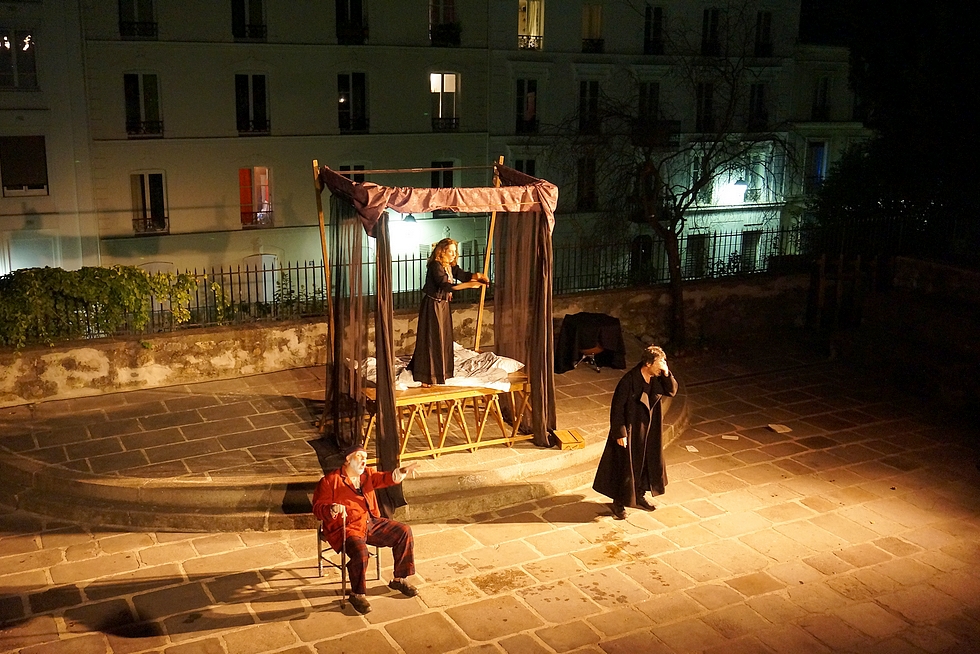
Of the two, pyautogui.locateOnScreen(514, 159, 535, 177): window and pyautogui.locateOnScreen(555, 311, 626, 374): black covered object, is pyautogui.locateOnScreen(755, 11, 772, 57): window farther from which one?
pyautogui.locateOnScreen(555, 311, 626, 374): black covered object

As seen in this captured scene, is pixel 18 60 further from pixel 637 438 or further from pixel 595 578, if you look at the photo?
pixel 595 578

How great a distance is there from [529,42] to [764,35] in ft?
27.3

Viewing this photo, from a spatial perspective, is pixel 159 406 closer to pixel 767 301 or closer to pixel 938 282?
pixel 767 301

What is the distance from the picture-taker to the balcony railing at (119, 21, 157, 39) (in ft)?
75.2

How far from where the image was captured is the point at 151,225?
79.3ft

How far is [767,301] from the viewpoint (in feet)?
47.6

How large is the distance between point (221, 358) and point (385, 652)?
5.59 metres

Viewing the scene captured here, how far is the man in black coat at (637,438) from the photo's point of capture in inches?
323

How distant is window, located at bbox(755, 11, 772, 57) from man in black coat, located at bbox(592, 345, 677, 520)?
24542 millimetres

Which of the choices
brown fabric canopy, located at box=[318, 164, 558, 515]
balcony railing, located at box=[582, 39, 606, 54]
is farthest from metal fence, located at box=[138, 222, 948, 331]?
balcony railing, located at box=[582, 39, 606, 54]

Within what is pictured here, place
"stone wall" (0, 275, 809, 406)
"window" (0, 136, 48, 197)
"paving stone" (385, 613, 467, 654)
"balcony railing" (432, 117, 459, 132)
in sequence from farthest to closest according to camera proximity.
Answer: "balcony railing" (432, 117, 459, 132)
"window" (0, 136, 48, 197)
"stone wall" (0, 275, 809, 406)
"paving stone" (385, 613, 467, 654)

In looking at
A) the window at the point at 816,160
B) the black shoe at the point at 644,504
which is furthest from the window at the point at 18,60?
the window at the point at 816,160

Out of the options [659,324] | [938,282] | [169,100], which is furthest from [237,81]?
[938,282]

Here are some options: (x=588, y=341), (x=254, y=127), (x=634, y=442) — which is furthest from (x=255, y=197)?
(x=634, y=442)
